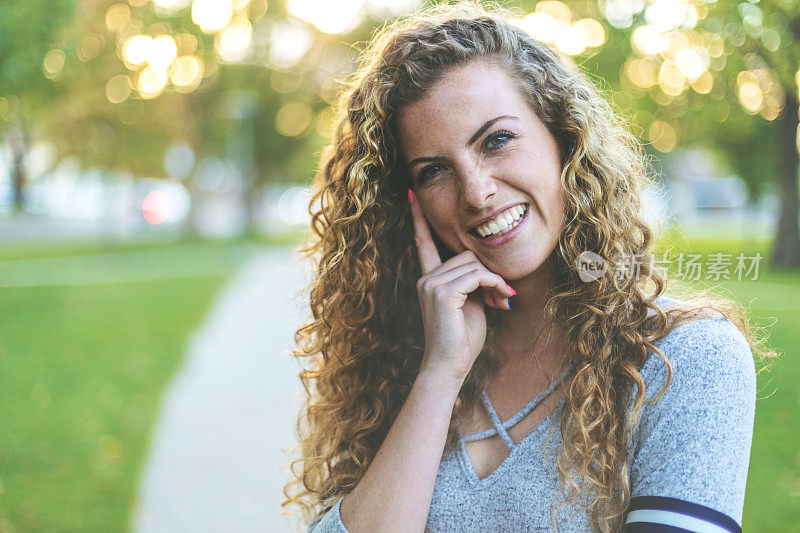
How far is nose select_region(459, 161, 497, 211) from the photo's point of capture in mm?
2014

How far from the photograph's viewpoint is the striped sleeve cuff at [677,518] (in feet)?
5.20

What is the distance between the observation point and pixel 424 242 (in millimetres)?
2381

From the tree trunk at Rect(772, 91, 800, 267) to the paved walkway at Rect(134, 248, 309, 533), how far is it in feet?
33.1

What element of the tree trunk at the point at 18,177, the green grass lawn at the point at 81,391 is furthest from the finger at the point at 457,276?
the tree trunk at the point at 18,177

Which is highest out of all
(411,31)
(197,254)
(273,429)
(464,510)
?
(411,31)

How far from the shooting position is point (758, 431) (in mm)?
5738

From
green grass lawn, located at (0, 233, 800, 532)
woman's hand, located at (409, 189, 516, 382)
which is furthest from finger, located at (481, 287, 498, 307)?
green grass lawn, located at (0, 233, 800, 532)

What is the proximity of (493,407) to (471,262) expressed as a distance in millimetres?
433

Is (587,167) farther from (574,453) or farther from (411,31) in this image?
(574,453)

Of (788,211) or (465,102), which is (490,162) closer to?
(465,102)

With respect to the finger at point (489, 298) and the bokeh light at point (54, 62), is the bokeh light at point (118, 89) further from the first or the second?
the finger at point (489, 298)

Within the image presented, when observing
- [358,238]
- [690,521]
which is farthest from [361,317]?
[690,521]

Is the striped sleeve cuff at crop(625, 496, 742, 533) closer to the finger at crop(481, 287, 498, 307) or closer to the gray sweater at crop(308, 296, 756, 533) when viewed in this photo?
the gray sweater at crop(308, 296, 756, 533)

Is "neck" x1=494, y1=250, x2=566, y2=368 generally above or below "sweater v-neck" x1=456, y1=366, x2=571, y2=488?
above
